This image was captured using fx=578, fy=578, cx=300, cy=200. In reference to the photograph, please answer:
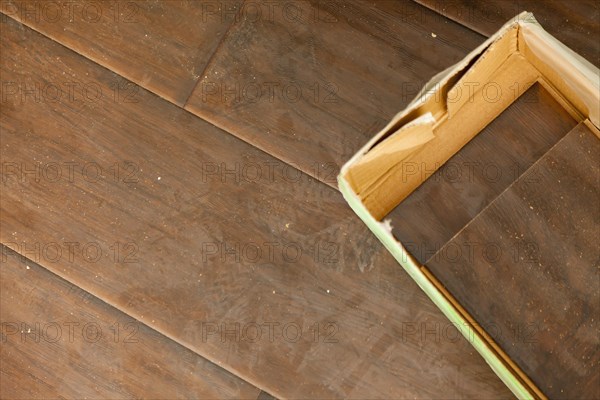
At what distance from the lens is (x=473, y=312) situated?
2.48 ft

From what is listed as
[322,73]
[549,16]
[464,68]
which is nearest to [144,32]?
[322,73]

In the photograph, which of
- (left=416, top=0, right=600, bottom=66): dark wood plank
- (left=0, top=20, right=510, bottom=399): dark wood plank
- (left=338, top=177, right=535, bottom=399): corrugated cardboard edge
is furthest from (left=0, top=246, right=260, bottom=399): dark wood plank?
(left=416, top=0, right=600, bottom=66): dark wood plank

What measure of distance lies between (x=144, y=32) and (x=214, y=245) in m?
0.35

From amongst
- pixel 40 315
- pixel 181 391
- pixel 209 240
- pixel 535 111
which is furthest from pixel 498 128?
pixel 40 315

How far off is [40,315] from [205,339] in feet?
0.84

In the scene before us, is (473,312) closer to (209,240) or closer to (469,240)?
(469,240)

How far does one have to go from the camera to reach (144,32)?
90 cm

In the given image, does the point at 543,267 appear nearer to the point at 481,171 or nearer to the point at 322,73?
the point at 481,171

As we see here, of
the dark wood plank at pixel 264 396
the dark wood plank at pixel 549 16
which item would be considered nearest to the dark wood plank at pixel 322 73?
the dark wood plank at pixel 549 16

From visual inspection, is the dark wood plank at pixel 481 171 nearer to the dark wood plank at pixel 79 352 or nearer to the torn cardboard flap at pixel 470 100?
the torn cardboard flap at pixel 470 100

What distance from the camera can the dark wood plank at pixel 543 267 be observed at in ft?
2.45

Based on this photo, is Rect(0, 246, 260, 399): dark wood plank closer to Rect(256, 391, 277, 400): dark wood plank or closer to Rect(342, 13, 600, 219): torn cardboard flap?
Rect(256, 391, 277, 400): dark wood plank

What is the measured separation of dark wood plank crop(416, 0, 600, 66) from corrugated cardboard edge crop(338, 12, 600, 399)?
160mm

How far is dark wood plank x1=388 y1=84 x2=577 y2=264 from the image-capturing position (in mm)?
796
